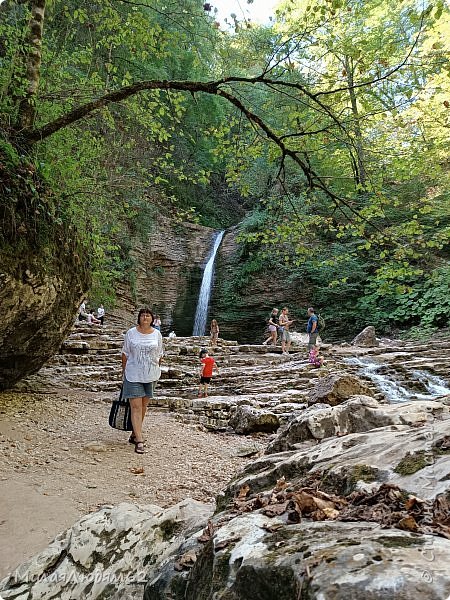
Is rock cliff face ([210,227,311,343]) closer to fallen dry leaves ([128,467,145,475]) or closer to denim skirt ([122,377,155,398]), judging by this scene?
denim skirt ([122,377,155,398])

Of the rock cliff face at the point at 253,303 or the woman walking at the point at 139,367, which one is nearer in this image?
the woman walking at the point at 139,367

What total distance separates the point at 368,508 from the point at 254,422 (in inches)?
194

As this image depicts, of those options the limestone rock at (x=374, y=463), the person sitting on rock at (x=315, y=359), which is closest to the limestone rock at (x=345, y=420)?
the limestone rock at (x=374, y=463)

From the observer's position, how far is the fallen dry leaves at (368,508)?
1111 mm

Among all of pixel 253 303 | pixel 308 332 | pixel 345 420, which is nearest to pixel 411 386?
pixel 308 332

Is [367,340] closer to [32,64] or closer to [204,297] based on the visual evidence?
[204,297]

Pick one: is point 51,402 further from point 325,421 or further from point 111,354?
point 325,421

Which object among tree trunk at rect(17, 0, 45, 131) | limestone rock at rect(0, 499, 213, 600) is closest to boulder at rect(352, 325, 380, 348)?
tree trunk at rect(17, 0, 45, 131)

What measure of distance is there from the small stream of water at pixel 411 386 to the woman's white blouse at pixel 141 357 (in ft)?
18.8

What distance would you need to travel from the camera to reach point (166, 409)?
725 centimetres

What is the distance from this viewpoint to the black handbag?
4836mm

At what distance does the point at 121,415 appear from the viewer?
486 cm

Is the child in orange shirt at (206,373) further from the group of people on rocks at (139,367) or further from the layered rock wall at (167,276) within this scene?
the layered rock wall at (167,276)

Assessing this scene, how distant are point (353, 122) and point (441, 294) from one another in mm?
13308
